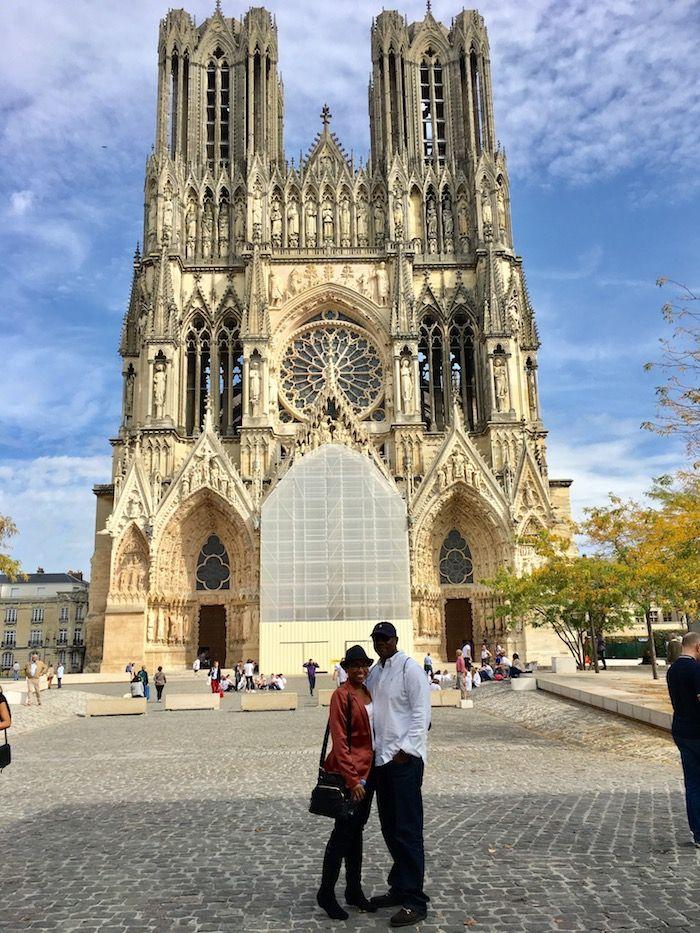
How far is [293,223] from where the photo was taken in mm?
41156

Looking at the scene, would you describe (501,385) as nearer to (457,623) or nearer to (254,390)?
(457,623)

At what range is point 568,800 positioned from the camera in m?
8.48

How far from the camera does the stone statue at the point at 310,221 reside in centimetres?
4094

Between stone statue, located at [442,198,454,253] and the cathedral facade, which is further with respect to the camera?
stone statue, located at [442,198,454,253]

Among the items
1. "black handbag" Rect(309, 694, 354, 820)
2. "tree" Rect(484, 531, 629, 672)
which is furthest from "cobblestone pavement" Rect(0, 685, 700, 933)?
"tree" Rect(484, 531, 629, 672)

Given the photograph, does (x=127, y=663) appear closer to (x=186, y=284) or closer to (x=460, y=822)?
(x=186, y=284)

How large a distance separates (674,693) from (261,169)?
38862mm

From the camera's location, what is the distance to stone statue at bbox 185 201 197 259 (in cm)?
4034

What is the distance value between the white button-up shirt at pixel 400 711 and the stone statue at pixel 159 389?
107 feet

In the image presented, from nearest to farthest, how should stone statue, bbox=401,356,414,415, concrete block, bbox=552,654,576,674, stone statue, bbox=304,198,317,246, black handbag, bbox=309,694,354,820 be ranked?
black handbag, bbox=309,694,354,820 < concrete block, bbox=552,654,576,674 < stone statue, bbox=401,356,414,415 < stone statue, bbox=304,198,317,246

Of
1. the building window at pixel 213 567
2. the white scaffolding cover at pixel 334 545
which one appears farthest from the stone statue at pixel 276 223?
the building window at pixel 213 567

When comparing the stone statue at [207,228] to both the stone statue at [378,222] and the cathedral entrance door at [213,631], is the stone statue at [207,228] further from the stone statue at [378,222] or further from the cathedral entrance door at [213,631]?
the cathedral entrance door at [213,631]

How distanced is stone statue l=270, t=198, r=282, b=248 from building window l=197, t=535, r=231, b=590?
15077 mm

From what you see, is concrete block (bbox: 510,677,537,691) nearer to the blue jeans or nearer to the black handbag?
the blue jeans
